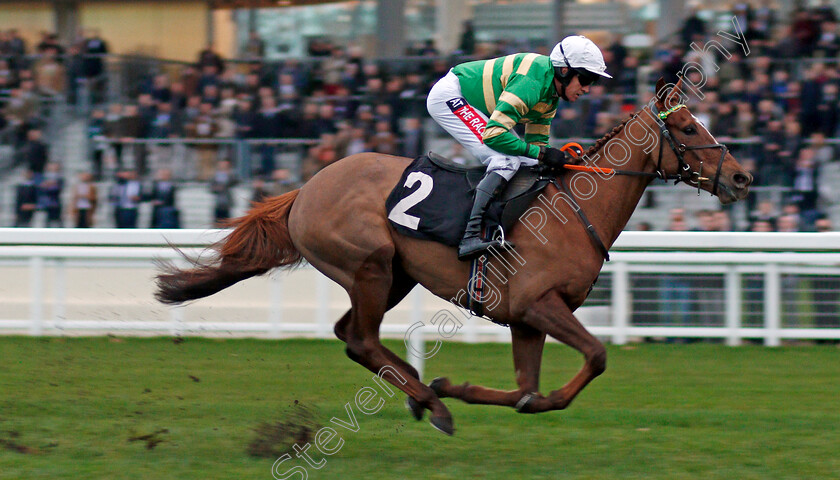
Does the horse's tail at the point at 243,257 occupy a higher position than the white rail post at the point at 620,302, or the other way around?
the horse's tail at the point at 243,257

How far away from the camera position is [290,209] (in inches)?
198

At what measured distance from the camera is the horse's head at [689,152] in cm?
446

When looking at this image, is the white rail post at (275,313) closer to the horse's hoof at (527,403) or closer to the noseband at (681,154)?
the horse's hoof at (527,403)

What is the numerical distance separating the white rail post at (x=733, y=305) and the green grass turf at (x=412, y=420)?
0.16 m

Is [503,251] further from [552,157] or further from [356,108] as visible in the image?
[356,108]

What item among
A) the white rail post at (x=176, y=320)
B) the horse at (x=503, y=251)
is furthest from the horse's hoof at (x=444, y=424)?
the white rail post at (x=176, y=320)

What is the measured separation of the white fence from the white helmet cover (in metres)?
3.03

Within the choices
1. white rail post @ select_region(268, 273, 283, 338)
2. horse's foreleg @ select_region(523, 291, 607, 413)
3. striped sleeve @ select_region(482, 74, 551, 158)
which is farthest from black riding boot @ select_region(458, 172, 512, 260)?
white rail post @ select_region(268, 273, 283, 338)

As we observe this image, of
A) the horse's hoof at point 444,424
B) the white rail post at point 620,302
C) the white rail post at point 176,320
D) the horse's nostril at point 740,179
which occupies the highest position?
the horse's nostril at point 740,179

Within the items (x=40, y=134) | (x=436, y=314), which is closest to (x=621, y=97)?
(x=436, y=314)

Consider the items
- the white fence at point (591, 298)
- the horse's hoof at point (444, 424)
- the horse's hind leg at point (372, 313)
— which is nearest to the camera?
the horse's hoof at point (444, 424)

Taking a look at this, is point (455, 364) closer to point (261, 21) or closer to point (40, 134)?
point (40, 134)

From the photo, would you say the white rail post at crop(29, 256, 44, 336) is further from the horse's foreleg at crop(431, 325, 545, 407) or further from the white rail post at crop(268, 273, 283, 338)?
the horse's foreleg at crop(431, 325, 545, 407)

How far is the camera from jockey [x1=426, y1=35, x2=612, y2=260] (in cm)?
446
